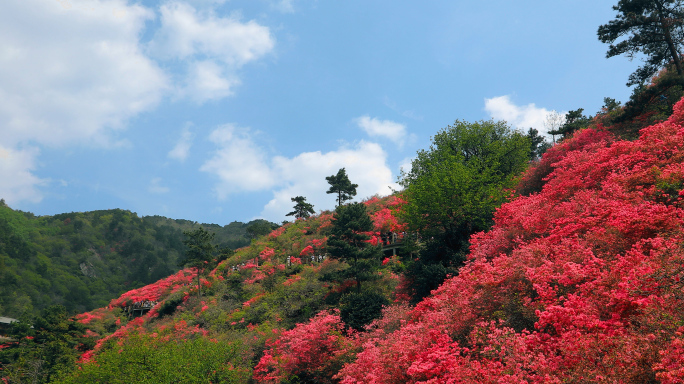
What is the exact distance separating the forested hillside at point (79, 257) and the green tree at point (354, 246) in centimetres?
6589

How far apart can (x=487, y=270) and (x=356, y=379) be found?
6479 mm

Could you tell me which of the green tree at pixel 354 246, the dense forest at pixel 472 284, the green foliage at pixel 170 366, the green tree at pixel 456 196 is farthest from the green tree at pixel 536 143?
the green foliage at pixel 170 366

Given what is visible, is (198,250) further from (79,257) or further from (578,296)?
(79,257)

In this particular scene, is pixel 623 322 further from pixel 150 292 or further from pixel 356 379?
pixel 150 292

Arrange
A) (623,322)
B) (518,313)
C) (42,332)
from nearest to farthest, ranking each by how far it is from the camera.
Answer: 1. (623,322)
2. (518,313)
3. (42,332)

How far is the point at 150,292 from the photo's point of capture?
56.0 m

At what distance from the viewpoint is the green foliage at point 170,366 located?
1981cm

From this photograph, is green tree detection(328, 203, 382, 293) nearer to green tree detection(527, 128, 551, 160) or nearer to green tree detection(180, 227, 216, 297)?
green tree detection(180, 227, 216, 297)

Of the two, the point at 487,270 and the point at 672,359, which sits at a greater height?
the point at 487,270

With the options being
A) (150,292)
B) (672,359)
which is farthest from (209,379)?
(150,292)

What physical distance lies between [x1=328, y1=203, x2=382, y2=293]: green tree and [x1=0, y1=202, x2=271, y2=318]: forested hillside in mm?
65893

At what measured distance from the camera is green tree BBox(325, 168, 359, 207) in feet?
194

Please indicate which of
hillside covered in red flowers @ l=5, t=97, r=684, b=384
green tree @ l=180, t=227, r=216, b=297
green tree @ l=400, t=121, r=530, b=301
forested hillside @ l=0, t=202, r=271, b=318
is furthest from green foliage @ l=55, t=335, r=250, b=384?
forested hillside @ l=0, t=202, r=271, b=318

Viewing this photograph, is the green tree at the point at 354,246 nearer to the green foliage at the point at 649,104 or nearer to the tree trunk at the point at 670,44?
the green foliage at the point at 649,104
